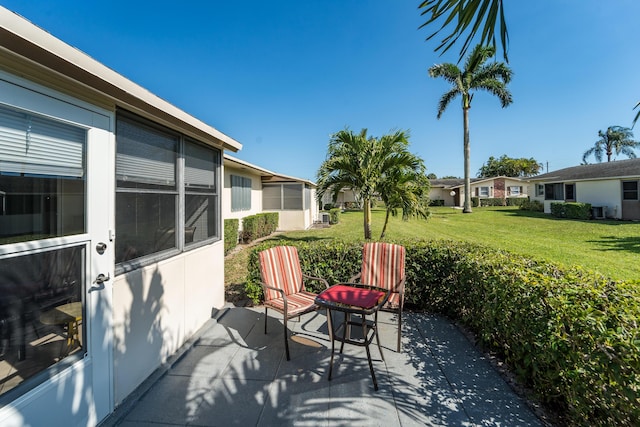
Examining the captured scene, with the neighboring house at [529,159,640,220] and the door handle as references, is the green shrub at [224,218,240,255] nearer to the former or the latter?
the door handle

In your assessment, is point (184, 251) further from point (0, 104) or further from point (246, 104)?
point (246, 104)

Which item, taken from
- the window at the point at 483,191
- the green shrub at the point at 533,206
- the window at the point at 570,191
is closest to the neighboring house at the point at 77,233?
the window at the point at 570,191

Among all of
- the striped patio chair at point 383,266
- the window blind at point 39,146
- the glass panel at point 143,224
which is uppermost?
the window blind at point 39,146

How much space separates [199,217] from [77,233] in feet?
5.99

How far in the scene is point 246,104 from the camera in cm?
1305

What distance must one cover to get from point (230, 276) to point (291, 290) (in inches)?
117

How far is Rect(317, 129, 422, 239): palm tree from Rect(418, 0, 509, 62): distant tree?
528 cm

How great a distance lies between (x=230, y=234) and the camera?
8.84m

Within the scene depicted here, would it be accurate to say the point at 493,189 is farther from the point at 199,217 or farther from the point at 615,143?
the point at 199,217

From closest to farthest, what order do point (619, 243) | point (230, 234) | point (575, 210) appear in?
point (230, 234)
point (619, 243)
point (575, 210)

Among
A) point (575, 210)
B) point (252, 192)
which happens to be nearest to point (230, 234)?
point (252, 192)

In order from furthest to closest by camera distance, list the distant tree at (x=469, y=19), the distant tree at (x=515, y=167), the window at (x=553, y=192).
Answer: the distant tree at (x=515, y=167) → the window at (x=553, y=192) → the distant tree at (x=469, y=19)

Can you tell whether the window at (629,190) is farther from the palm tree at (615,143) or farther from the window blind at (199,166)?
the palm tree at (615,143)

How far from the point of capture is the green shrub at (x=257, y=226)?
34.9 ft
